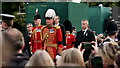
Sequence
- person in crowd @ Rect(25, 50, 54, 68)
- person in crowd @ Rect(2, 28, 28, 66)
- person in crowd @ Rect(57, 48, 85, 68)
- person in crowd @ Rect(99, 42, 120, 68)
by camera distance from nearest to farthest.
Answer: person in crowd @ Rect(25, 50, 54, 68) < person in crowd @ Rect(57, 48, 85, 68) < person in crowd @ Rect(2, 28, 28, 66) < person in crowd @ Rect(99, 42, 120, 68)

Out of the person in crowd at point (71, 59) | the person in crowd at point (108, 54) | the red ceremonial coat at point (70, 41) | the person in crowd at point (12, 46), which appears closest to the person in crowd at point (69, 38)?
the red ceremonial coat at point (70, 41)

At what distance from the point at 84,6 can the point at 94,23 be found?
3.22 m

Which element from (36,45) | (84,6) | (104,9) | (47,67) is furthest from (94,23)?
(47,67)

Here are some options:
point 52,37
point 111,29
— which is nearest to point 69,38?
point 52,37

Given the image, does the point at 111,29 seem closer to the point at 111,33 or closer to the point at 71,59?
the point at 111,33

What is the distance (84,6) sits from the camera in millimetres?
16203

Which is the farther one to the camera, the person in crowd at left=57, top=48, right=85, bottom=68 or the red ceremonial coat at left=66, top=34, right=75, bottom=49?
the red ceremonial coat at left=66, top=34, right=75, bottom=49

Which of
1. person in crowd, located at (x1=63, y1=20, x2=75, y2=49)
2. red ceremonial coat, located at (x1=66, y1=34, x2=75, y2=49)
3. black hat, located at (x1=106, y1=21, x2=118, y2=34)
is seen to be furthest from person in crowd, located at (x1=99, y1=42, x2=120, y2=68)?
red ceremonial coat, located at (x1=66, y1=34, x2=75, y2=49)

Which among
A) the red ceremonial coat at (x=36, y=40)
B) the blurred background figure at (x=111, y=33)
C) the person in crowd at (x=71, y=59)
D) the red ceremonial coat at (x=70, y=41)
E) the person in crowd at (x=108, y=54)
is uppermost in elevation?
the person in crowd at (x=71, y=59)

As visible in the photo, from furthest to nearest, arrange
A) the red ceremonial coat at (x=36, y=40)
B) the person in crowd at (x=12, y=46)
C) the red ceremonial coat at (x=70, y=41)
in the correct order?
the red ceremonial coat at (x=70, y=41)
the red ceremonial coat at (x=36, y=40)
the person in crowd at (x=12, y=46)

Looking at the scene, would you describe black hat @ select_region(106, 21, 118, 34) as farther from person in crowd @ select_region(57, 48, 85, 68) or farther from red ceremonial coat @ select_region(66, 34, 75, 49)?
person in crowd @ select_region(57, 48, 85, 68)

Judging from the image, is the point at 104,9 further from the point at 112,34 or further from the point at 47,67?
the point at 47,67

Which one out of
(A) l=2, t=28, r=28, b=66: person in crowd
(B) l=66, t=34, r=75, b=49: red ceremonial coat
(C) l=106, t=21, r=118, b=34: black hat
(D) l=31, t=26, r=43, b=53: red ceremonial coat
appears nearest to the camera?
(A) l=2, t=28, r=28, b=66: person in crowd

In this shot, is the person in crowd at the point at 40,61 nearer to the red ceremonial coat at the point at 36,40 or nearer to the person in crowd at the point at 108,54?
the person in crowd at the point at 108,54
